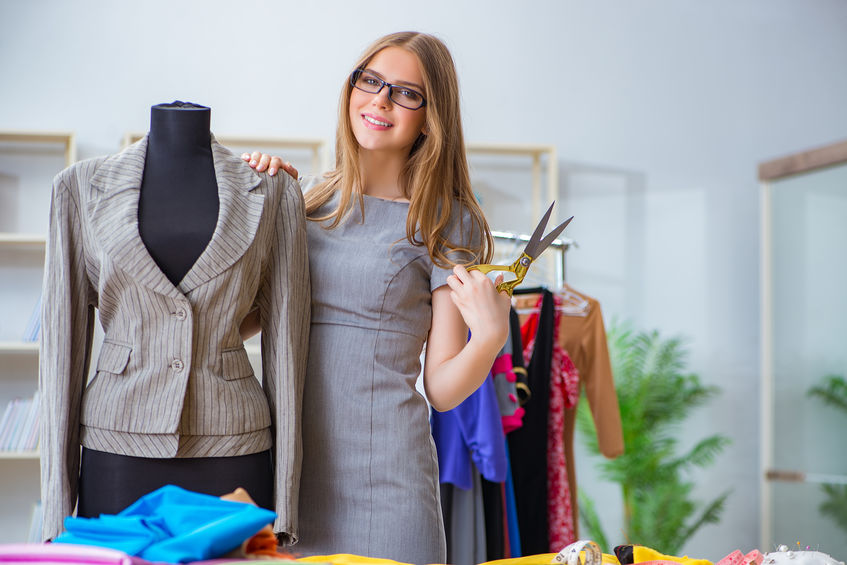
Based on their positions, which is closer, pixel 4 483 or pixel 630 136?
pixel 4 483

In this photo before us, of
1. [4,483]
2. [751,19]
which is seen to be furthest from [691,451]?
[4,483]

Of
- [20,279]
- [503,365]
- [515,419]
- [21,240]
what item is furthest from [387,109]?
[20,279]

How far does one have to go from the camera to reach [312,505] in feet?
4.80

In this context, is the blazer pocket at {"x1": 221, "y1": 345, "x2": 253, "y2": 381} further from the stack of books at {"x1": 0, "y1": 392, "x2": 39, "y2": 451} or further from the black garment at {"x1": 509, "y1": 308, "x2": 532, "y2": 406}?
the stack of books at {"x1": 0, "y1": 392, "x2": 39, "y2": 451}

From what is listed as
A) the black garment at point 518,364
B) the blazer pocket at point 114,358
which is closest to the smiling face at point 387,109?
the blazer pocket at point 114,358

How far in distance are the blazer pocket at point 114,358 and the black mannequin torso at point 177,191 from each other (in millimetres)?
128

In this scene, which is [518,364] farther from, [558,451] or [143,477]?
[143,477]

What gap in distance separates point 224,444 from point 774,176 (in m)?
3.34

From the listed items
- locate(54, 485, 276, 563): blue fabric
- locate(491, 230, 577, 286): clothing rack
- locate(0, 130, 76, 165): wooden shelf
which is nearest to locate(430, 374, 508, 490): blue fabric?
locate(491, 230, 577, 286): clothing rack

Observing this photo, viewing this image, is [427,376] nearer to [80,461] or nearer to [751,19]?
[80,461]

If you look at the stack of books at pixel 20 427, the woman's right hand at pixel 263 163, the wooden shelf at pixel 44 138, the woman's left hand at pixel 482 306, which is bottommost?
the stack of books at pixel 20 427

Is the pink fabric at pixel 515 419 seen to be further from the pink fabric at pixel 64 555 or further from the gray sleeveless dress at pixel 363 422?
the pink fabric at pixel 64 555

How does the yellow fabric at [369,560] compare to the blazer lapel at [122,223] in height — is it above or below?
below

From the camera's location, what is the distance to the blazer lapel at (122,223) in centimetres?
122
